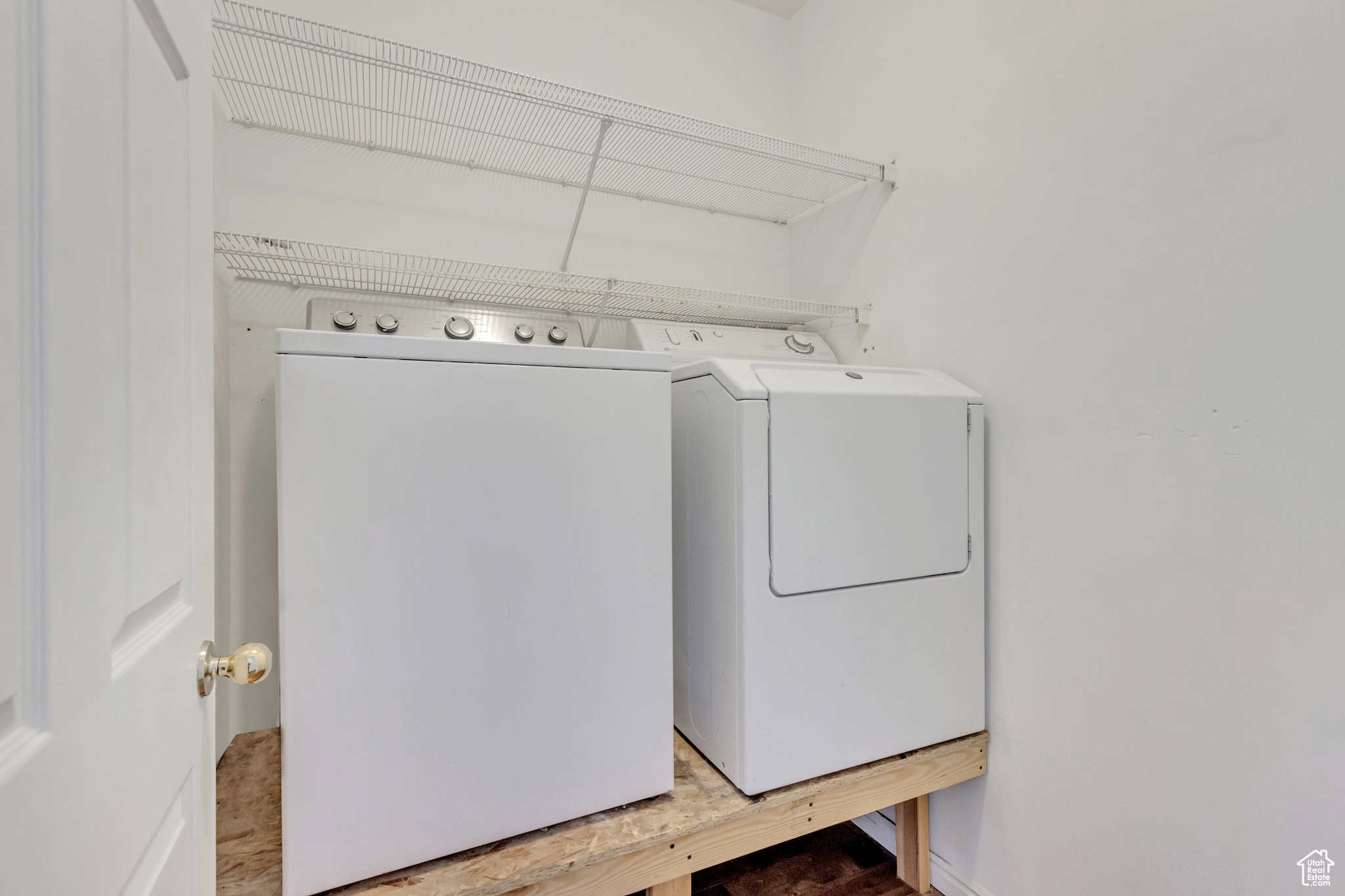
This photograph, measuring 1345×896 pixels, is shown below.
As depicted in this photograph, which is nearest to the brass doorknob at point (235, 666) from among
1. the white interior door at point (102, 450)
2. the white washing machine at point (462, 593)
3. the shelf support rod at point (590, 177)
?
the white interior door at point (102, 450)

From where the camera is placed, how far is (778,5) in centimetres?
225

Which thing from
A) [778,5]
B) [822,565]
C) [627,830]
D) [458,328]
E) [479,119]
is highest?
[778,5]

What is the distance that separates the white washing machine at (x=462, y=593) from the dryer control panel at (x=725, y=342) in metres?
0.63

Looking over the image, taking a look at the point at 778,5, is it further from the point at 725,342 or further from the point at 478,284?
the point at 478,284

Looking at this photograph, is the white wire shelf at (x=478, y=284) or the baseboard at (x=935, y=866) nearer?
the white wire shelf at (x=478, y=284)

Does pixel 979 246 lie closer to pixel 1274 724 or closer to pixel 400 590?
pixel 1274 724

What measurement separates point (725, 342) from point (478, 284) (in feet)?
2.48

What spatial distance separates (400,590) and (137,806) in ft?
1.79

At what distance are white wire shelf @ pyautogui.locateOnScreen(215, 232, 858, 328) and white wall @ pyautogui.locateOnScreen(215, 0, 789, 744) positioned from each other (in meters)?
0.11

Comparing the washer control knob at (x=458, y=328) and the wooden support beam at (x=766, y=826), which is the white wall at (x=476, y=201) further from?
the wooden support beam at (x=766, y=826)

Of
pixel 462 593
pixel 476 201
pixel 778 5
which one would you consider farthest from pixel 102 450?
pixel 778 5

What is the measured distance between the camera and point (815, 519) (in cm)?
131

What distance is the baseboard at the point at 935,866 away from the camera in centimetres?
156

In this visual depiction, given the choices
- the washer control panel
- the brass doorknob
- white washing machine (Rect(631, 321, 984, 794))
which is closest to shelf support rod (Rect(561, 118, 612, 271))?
the washer control panel
